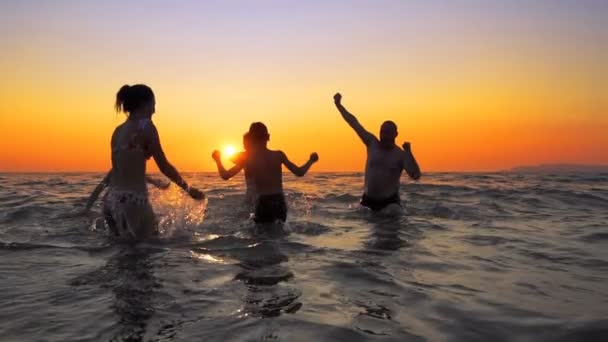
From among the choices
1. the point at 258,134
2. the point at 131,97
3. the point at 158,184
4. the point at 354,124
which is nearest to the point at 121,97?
the point at 131,97

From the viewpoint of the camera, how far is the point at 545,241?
6.67 meters

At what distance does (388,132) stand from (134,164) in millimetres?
5128

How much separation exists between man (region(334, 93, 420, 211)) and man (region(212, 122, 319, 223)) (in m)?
2.01

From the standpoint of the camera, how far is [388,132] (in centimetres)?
927

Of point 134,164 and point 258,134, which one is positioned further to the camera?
point 258,134

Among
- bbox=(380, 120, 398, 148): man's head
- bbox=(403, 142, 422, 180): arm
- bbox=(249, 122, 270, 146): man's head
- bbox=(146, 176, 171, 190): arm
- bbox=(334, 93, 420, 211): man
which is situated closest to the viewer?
bbox=(146, 176, 171, 190): arm

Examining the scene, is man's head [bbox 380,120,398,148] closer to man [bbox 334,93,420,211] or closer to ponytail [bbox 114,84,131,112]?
man [bbox 334,93,420,211]

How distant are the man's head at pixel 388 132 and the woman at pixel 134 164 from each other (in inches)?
177

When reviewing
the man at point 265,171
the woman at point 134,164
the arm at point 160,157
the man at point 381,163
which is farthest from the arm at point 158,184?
the man at point 381,163

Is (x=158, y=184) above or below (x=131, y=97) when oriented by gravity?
below

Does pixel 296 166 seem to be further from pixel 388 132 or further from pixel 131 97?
pixel 131 97

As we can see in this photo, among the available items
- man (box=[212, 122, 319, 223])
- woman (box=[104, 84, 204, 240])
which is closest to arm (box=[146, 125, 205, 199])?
woman (box=[104, 84, 204, 240])

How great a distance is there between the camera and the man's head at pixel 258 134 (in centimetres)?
753

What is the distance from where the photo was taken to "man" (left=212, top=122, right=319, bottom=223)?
25.2 ft
